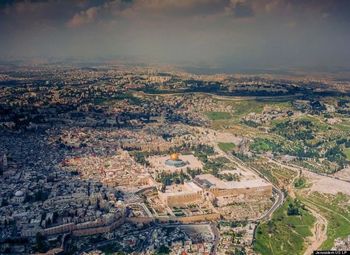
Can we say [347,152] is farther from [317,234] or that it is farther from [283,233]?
[283,233]

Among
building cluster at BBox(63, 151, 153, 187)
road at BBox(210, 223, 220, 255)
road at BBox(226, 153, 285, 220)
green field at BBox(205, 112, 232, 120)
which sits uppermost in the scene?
green field at BBox(205, 112, 232, 120)

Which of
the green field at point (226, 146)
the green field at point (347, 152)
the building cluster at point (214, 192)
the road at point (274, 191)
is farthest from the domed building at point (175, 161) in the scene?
the green field at point (347, 152)

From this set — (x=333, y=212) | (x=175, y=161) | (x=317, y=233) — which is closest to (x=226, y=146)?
(x=175, y=161)

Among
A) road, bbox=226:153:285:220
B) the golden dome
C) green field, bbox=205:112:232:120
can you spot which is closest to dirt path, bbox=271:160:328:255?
road, bbox=226:153:285:220

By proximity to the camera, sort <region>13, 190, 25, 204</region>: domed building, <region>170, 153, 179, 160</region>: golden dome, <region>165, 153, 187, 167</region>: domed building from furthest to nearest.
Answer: <region>170, 153, 179, 160</region>: golden dome < <region>165, 153, 187, 167</region>: domed building < <region>13, 190, 25, 204</region>: domed building

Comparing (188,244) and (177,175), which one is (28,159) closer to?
(177,175)

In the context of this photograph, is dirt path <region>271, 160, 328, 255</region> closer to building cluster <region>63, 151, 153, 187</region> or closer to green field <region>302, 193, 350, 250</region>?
green field <region>302, 193, 350, 250</region>
